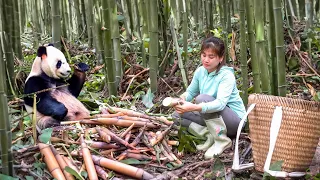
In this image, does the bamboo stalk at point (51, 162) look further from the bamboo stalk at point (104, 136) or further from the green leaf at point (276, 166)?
the green leaf at point (276, 166)

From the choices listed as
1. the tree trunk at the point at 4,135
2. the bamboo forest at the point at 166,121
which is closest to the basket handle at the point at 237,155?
the bamboo forest at the point at 166,121

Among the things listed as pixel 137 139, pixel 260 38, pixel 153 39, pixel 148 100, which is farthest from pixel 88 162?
pixel 153 39

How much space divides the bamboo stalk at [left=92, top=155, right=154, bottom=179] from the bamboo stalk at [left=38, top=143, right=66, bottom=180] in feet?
0.69

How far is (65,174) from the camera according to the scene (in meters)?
1.99

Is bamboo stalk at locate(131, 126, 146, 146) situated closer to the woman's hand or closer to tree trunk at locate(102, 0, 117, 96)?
the woman's hand

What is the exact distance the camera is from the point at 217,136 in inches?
91.9

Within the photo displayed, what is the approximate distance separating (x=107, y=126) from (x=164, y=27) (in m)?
1.38

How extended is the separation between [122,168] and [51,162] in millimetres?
352

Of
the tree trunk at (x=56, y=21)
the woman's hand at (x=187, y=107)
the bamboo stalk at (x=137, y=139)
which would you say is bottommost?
the bamboo stalk at (x=137, y=139)

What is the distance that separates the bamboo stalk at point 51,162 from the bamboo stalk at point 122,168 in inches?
8.3

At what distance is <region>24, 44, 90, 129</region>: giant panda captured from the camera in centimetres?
254

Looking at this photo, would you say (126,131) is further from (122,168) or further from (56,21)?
(56,21)

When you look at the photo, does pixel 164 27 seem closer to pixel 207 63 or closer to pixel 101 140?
pixel 207 63

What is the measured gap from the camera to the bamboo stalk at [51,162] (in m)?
1.96
